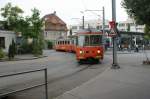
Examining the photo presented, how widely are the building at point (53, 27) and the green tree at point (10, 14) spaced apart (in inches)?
1892

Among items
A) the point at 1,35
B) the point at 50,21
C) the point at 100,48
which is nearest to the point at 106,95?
the point at 100,48

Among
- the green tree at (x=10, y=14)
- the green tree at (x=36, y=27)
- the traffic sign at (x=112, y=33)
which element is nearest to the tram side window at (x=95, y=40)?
the traffic sign at (x=112, y=33)

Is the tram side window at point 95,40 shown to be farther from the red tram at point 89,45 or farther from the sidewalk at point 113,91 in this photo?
the sidewalk at point 113,91

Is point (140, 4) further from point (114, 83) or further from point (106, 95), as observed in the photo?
point (106, 95)

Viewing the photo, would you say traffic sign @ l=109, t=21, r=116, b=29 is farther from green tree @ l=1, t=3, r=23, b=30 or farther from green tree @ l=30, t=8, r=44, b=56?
green tree @ l=1, t=3, r=23, b=30

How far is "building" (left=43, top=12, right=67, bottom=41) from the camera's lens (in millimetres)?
123944

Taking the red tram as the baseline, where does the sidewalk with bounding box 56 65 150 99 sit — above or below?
below

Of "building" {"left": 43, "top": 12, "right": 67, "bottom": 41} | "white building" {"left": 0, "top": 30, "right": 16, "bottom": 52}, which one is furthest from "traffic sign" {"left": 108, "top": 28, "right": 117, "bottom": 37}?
"building" {"left": 43, "top": 12, "right": 67, "bottom": 41}

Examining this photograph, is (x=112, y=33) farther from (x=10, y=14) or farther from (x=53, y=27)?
(x=53, y=27)

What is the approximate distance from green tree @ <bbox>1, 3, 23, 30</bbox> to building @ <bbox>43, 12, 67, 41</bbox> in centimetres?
4805

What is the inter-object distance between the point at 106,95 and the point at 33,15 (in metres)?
51.8

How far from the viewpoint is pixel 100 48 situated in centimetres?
3070

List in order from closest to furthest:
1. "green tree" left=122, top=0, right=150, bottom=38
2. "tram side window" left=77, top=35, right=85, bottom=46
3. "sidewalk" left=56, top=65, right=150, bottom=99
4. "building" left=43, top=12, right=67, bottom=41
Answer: "sidewalk" left=56, top=65, right=150, bottom=99
"green tree" left=122, top=0, right=150, bottom=38
"tram side window" left=77, top=35, right=85, bottom=46
"building" left=43, top=12, right=67, bottom=41

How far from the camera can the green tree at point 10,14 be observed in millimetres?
70125
